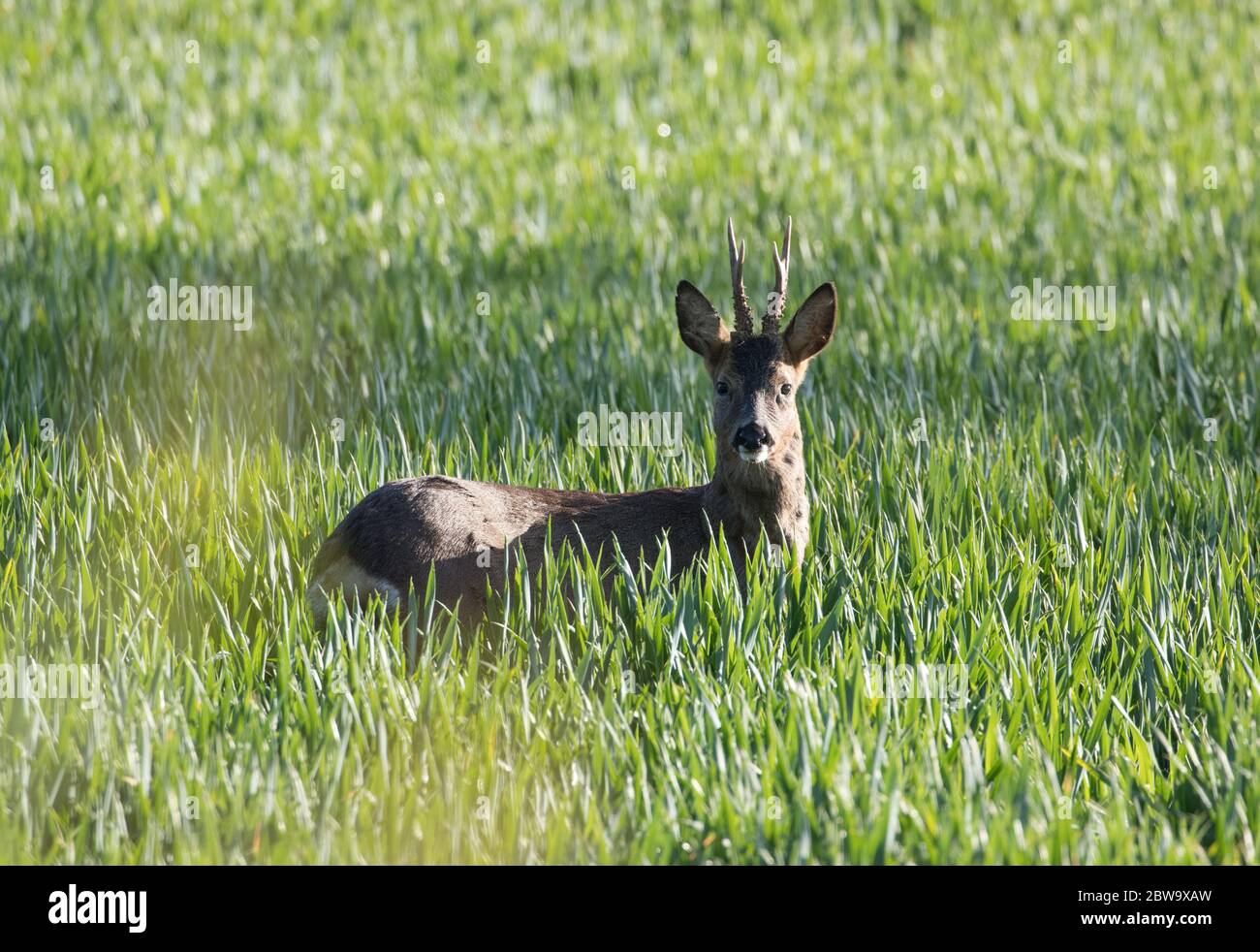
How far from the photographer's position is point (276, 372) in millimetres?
7125

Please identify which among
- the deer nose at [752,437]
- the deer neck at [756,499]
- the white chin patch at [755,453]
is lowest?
the deer neck at [756,499]

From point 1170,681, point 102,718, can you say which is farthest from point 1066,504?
point 102,718

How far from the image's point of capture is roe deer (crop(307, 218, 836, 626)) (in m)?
4.57

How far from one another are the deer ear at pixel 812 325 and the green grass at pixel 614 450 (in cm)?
64

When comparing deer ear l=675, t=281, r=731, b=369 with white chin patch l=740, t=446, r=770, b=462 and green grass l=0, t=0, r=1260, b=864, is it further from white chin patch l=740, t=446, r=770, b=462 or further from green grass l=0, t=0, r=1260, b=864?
green grass l=0, t=0, r=1260, b=864

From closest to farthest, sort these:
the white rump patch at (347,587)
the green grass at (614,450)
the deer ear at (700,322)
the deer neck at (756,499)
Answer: the green grass at (614,450) < the white rump patch at (347,587) < the deer neck at (756,499) < the deer ear at (700,322)

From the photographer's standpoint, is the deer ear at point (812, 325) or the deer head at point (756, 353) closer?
the deer head at point (756, 353)

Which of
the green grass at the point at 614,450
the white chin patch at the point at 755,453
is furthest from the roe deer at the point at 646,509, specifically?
the green grass at the point at 614,450

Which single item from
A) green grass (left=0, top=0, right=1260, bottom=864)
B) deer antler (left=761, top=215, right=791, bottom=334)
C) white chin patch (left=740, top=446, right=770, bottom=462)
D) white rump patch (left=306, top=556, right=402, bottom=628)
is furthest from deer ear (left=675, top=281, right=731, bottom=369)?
white rump patch (left=306, top=556, right=402, bottom=628)

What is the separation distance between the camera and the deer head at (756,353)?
4.82 m

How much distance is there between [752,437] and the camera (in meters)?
4.59

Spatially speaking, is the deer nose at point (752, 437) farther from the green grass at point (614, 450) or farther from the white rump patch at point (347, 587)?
the white rump patch at point (347, 587)

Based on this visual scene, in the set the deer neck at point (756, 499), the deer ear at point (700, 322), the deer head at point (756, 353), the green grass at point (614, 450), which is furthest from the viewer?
the deer ear at point (700, 322)
